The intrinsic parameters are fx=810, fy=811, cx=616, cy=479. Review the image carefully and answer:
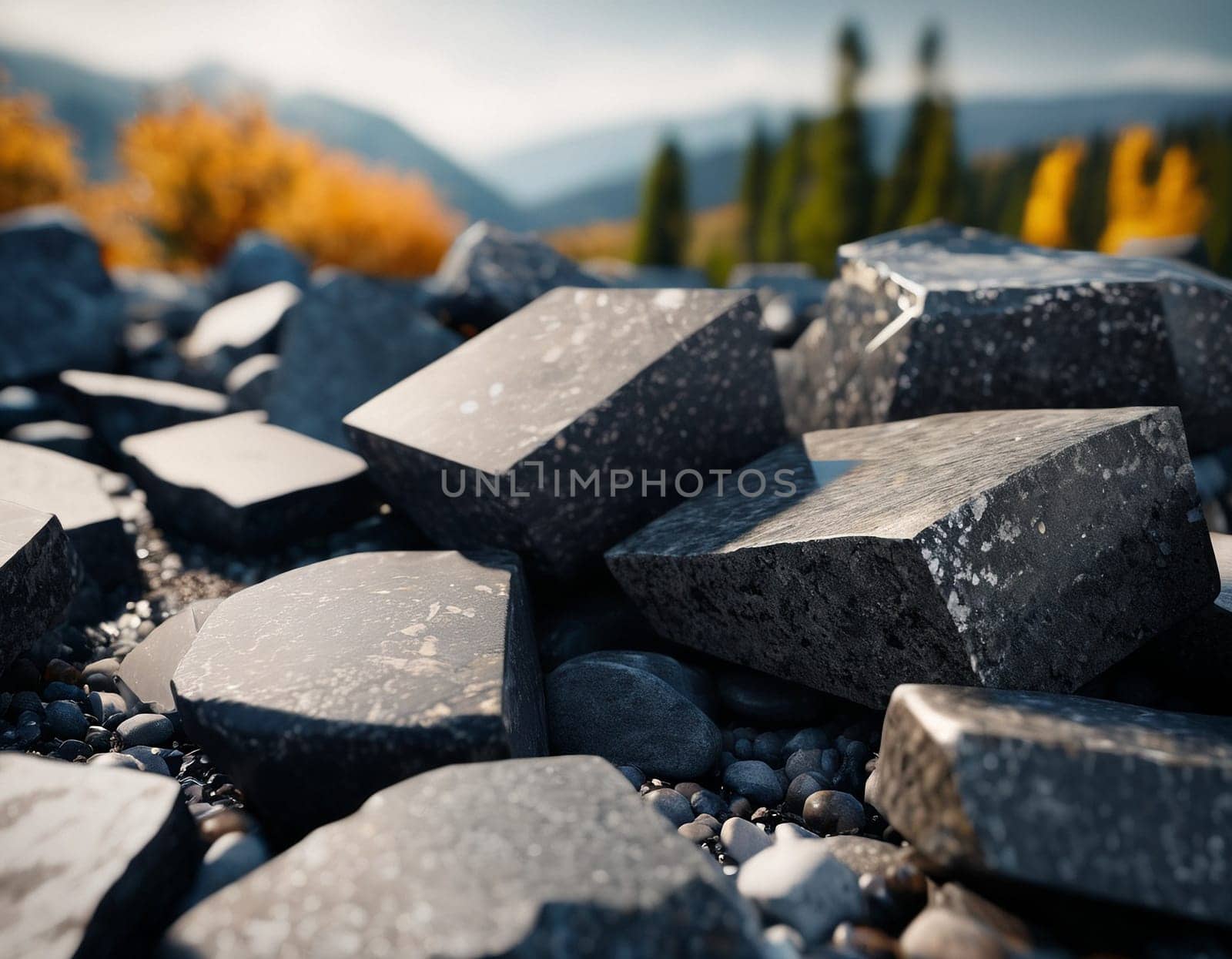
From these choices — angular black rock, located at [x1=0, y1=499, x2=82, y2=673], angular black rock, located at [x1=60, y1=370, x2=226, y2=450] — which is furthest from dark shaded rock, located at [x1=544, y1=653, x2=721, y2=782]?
angular black rock, located at [x1=60, y1=370, x2=226, y2=450]

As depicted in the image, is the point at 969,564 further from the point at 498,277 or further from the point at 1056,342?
the point at 498,277

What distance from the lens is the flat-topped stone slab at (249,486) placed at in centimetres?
296

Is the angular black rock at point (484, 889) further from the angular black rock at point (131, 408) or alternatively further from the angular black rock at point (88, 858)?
the angular black rock at point (131, 408)

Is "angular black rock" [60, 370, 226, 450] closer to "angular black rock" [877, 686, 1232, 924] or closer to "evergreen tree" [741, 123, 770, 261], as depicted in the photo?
"angular black rock" [877, 686, 1232, 924]

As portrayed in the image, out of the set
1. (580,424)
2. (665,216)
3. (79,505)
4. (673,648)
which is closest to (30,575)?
(79,505)

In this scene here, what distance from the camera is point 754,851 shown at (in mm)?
1688

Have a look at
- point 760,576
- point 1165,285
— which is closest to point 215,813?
point 760,576

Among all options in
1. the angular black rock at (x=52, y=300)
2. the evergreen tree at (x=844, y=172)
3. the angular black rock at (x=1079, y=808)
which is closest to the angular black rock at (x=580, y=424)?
the angular black rock at (x=1079, y=808)

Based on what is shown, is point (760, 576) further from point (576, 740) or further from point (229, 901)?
point (229, 901)

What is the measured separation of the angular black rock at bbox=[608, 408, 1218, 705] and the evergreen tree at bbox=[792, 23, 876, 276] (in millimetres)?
24384

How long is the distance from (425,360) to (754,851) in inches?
118

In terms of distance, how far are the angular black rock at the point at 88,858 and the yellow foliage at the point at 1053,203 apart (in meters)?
36.6

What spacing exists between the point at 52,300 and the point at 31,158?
13.7 m

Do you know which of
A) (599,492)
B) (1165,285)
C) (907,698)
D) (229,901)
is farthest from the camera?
(1165,285)
